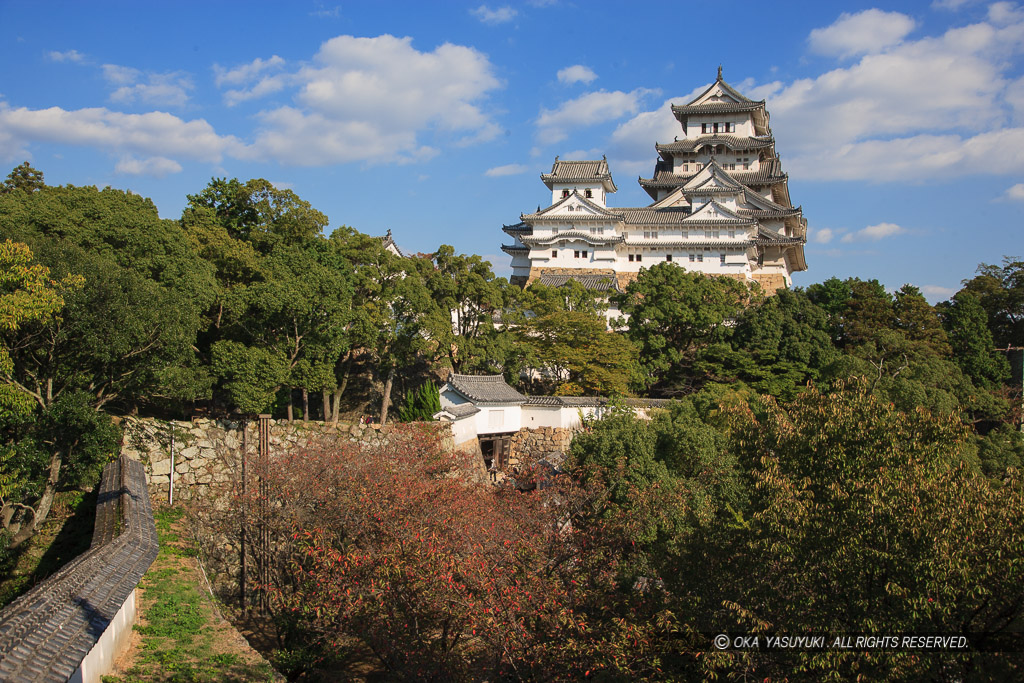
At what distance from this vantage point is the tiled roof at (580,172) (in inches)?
1380

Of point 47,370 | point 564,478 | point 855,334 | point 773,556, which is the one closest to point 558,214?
point 855,334

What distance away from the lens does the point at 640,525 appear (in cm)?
1173

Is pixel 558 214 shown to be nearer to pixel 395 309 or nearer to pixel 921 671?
pixel 395 309

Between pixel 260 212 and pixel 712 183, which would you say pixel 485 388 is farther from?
pixel 712 183

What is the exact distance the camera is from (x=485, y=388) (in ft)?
66.1

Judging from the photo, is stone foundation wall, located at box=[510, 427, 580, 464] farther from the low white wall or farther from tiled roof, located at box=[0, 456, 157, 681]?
the low white wall

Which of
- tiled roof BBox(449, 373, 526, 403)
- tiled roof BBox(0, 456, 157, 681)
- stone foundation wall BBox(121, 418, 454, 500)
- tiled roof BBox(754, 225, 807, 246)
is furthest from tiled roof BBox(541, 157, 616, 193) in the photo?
tiled roof BBox(0, 456, 157, 681)

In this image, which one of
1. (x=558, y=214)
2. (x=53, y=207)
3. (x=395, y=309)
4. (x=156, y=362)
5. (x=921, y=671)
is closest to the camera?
(x=921, y=671)

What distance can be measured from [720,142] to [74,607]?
38590mm

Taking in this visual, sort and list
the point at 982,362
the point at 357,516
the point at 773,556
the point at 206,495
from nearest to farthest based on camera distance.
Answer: the point at 773,556, the point at 357,516, the point at 206,495, the point at 982,362

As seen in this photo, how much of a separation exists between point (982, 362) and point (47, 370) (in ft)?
87.1

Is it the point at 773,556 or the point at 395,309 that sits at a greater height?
the point at 395,309

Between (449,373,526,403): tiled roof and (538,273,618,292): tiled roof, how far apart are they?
8921 millimetres

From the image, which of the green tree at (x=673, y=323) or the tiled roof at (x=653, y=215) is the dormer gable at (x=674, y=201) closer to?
the tiled roof at (x=653, y=215)
